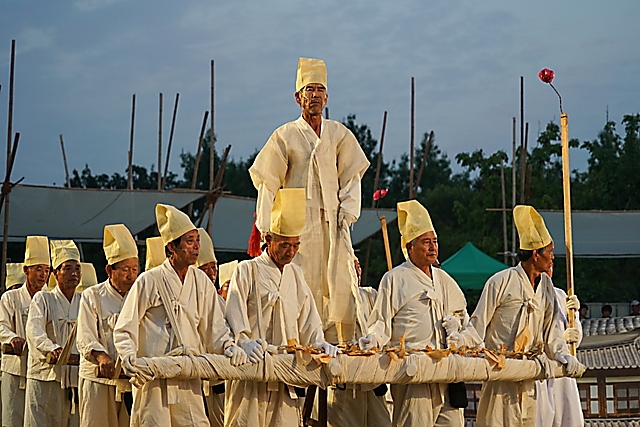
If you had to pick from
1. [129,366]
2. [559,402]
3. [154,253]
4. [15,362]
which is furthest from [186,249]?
[15,362]

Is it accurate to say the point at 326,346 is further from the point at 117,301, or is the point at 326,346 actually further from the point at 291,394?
the point at 117,301

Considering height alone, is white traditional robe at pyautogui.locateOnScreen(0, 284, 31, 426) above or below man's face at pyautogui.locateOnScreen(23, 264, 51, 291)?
below

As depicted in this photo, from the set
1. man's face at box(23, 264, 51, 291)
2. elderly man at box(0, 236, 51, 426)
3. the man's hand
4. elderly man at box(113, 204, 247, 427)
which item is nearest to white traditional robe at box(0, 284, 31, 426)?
elderly man at box(0, 236, 51, 426)

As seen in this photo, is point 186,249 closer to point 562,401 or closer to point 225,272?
point 225,272

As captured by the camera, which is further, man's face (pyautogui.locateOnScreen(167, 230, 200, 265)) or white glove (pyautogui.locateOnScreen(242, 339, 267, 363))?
man's face (pyautogui.locateOnScreen(167, 230, 200, 265))

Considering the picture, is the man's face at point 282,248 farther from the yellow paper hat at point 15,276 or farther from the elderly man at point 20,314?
the yellow paper hat at point 15,276

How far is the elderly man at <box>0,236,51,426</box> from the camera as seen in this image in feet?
35.0

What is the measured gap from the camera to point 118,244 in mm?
8008

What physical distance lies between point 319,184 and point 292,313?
143cm

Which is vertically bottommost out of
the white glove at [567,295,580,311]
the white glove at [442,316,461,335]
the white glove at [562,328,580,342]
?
the white glove at [562,328,580,342]

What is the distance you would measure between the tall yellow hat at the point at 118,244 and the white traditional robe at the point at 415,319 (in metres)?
1.95

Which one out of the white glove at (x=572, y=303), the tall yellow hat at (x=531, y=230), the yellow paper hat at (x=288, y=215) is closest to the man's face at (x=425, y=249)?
the yellow paper hat at (x=288, y=215)

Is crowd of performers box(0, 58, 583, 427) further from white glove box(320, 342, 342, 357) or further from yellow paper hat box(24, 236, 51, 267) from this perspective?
yellow paper hat box(24, 236, 51, 267)

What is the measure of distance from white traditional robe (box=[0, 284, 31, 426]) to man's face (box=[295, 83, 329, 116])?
407cm
